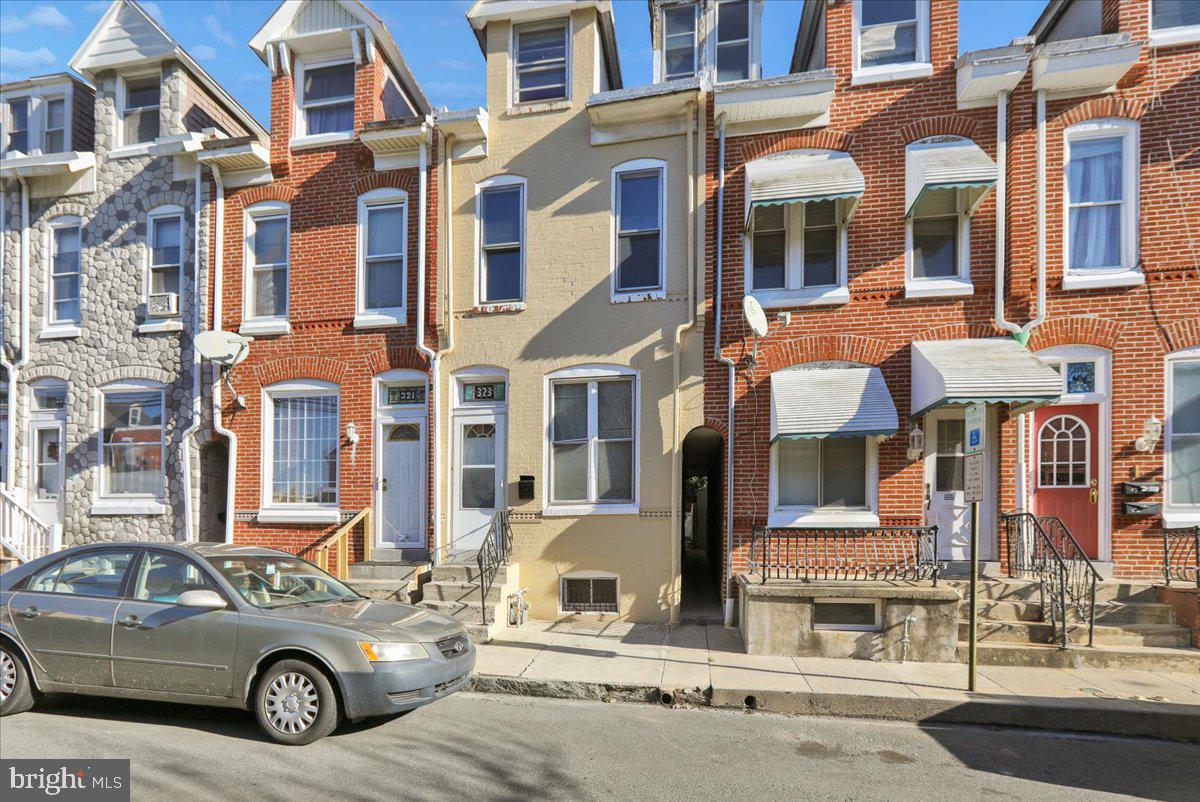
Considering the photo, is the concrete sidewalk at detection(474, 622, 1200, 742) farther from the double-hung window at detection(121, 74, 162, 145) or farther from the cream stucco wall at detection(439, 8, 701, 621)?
the double-hung window at detection(121, 74, 162, 145)

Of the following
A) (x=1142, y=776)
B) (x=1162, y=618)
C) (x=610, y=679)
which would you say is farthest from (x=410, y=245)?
(x=1162, y=618)

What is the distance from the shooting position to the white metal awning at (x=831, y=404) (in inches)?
330

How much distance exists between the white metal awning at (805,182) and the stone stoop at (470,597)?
6.10 m

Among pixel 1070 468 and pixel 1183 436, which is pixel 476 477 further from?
pixel 1183 436

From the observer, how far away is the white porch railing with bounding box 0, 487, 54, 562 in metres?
11.1

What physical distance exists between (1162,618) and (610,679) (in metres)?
6.64

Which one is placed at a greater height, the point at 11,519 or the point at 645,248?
the point at 645,248

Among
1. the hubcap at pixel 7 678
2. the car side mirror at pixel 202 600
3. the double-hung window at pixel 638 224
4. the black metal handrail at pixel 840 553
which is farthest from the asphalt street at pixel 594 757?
the double-hung window at pixel 638 224

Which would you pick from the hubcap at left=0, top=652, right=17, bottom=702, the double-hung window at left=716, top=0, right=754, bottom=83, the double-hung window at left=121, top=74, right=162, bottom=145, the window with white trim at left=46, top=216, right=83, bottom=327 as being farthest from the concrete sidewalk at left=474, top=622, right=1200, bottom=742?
the double-hung window at left=121, top=74, right=162, bottom=145

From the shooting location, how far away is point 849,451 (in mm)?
9188

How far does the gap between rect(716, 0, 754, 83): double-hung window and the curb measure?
8.72 m

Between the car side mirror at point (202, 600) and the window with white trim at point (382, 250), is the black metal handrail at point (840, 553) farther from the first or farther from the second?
the window with white trim at point (382, 250)

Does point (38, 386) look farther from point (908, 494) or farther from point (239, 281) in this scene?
point (908, 494)

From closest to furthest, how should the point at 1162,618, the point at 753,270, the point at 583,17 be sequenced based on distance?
the point at 1162,618
the point at 753,270
the point at 583,17
